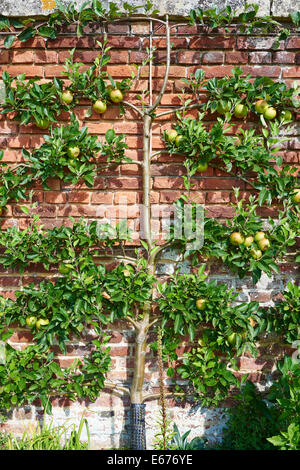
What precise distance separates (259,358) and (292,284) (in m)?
0.49

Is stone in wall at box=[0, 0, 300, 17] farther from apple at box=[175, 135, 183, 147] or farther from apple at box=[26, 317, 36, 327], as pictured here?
apple at box=[26, 317, 36, 327]

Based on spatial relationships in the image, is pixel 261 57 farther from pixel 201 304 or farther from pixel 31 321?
pixel 31 321

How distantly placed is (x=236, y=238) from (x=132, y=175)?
27.7 inches

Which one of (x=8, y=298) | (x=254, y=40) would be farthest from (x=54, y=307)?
(x=254, y=40)

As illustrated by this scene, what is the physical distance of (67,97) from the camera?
228cm

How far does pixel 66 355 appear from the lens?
2416 millimetres

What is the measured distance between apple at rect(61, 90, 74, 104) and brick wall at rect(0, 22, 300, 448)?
85 millimetres

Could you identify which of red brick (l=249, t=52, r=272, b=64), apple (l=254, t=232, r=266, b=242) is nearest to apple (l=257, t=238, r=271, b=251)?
apple (l=254, t=232, r=266, b=242)

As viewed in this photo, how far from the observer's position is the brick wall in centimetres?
229

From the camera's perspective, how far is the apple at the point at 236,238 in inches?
87.7

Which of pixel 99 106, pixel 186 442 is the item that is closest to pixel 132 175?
pixel 99 106
